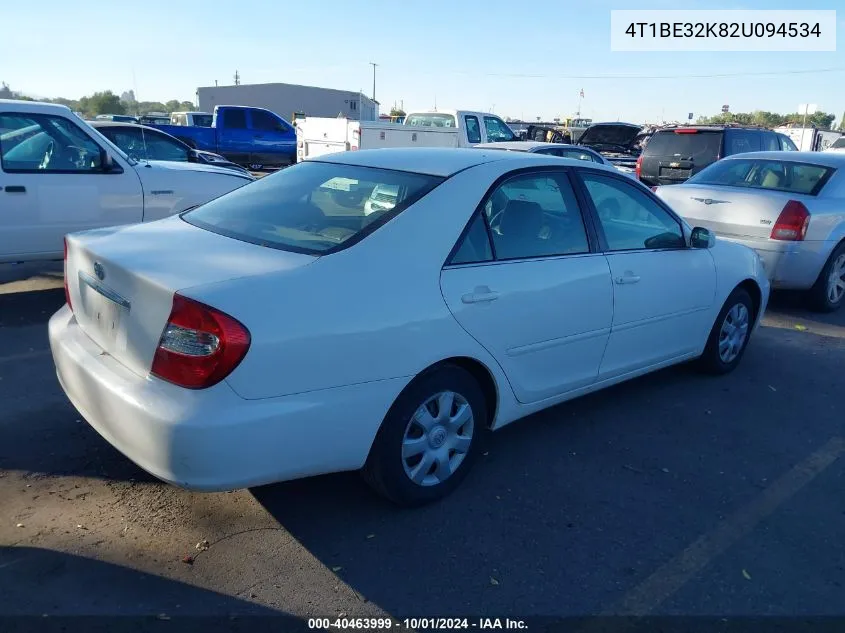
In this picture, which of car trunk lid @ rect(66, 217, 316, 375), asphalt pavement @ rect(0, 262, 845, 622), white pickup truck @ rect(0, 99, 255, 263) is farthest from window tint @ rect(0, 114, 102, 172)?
car trunk lid @ rect(66, 217, 316, 375)

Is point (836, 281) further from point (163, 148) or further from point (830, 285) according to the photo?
point (163, 148)

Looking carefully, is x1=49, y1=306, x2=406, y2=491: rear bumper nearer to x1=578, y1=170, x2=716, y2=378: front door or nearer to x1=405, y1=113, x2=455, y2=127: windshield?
x1=578, y1=170, x2=716, y2=378: front door

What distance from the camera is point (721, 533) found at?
10.6 feet

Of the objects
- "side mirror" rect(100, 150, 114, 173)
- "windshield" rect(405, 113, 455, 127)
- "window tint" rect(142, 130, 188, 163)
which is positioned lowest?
"side mirror" rect(100, 150, 114, 173)

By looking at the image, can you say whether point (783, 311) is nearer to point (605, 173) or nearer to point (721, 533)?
point (605, 173)

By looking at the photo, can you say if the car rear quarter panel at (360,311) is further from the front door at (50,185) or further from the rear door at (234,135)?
the rear door at (234,135)

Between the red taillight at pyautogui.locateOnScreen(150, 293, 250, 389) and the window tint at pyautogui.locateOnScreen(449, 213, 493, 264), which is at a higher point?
the window tint at pyautogui.locateOnScreen(449, 213, 493, 264)

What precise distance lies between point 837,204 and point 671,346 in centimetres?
382

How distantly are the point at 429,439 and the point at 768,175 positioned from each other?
620 centimetres

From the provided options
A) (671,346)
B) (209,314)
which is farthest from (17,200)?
(671,346)

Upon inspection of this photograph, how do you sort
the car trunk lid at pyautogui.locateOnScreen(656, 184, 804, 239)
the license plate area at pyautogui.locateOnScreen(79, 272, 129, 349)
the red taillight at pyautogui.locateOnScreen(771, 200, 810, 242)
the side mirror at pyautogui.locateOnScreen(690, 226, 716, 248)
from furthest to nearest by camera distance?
the car trunk lid at pyautogui.locateOnScreen(656, 184, 804, 239) → the red taillight at pyautogui.locateOnScreen(771, 200, 810, 242) → the side mirror at pyautogui.locateOnScreen(690, 226, 716, 248) → the license plate area at pyautogui.locateOnScreen(79, 272, 129, 349)

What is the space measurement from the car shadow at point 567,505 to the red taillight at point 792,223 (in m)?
2.49

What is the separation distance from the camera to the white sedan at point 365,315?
2590 mm

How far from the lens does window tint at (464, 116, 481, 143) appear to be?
15664 millimetres
